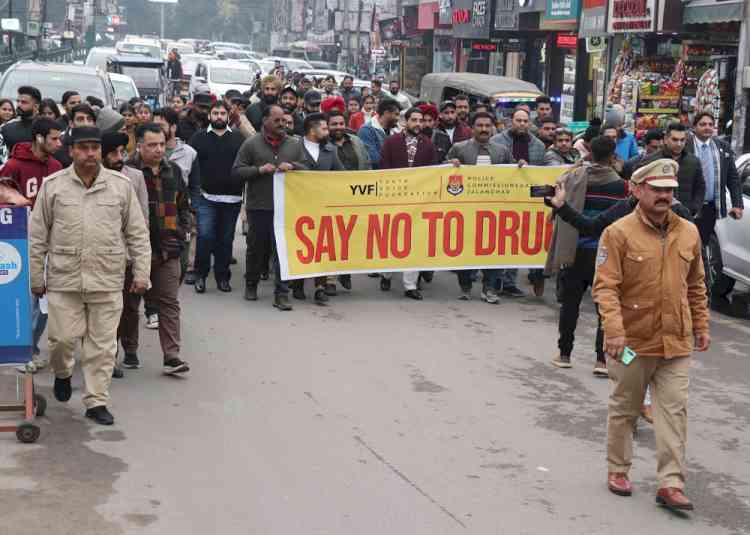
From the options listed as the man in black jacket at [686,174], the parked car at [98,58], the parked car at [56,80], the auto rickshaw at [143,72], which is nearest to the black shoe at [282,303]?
the man in black jacket at [686,174]

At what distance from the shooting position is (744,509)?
712cm

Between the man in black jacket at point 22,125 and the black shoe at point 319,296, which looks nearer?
the man in black jacket at point 22,125

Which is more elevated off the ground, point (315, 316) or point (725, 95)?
point (725, 95)

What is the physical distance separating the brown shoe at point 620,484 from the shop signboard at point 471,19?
35970 millimetres

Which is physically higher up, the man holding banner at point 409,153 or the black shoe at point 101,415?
the man holding banner at point 409,153

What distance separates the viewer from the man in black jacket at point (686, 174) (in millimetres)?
11625

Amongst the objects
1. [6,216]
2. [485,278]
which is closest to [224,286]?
[485,278]

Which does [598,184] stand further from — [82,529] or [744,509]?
[82,529]

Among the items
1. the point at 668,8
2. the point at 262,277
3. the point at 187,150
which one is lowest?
the point at 262,277

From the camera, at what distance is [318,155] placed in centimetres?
1316

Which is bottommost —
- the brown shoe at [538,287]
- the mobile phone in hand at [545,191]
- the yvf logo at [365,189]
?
the brown shoe at [538,287]

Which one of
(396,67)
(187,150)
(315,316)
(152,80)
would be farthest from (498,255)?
(396,67)

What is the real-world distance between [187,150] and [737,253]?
559 centimetres

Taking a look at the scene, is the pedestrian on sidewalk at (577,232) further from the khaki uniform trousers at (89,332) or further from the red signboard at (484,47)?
the red signboard at (484,47)
